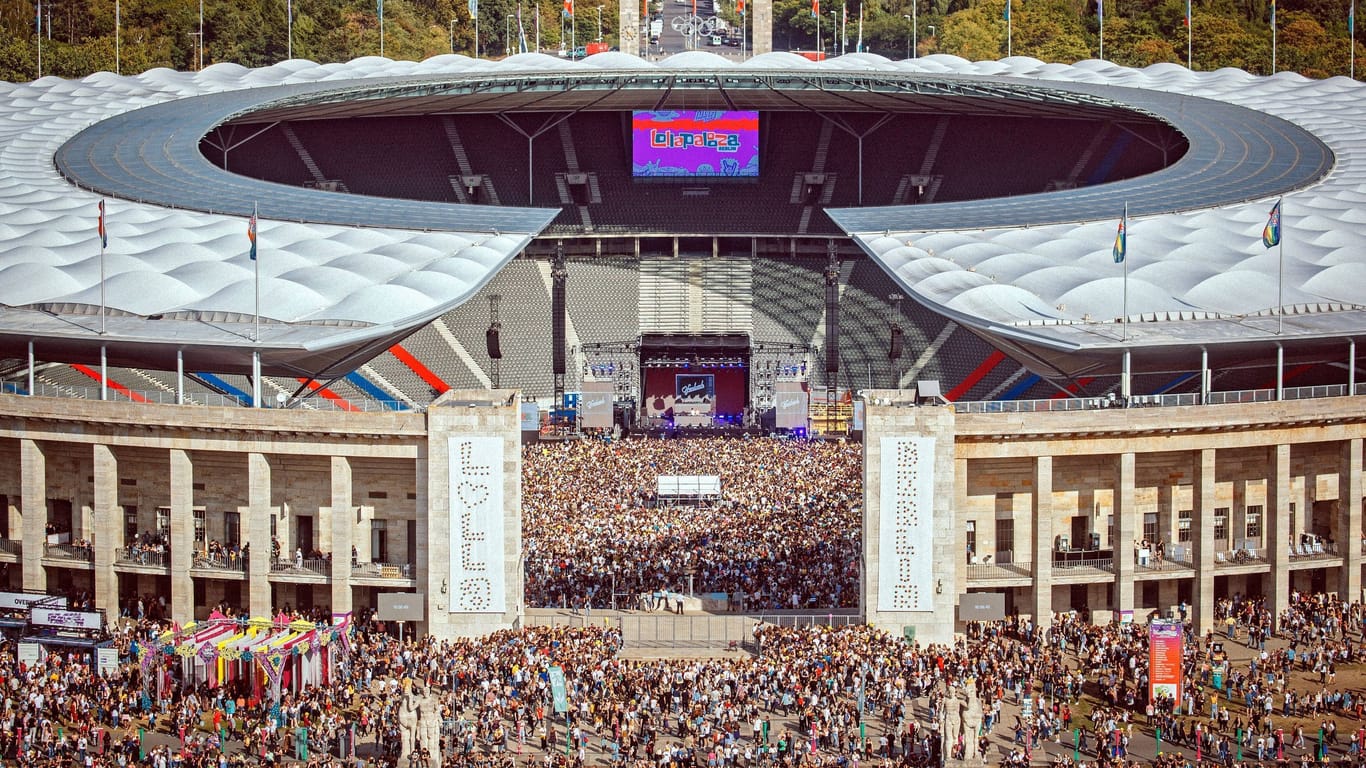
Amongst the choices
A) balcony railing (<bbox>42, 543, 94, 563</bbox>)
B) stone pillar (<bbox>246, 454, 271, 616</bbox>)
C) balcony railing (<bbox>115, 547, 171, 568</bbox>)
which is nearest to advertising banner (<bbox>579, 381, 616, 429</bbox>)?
stone pillar (<bbox>246, 454, 271, 616</bbox>)

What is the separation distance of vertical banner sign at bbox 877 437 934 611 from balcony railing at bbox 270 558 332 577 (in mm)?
A: 18826

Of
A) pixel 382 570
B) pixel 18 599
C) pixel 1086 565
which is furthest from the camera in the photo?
pixel 1086 565

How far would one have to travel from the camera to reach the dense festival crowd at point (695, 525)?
214ft

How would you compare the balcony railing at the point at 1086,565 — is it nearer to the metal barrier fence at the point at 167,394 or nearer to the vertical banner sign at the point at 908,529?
the vertical banner sign at the point at 908,529

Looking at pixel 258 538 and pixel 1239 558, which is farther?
pixel 1239 558

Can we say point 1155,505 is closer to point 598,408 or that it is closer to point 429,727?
point 429,727

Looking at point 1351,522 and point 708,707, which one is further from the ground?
point 1351,522

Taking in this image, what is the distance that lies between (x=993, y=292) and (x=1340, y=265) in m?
14.2

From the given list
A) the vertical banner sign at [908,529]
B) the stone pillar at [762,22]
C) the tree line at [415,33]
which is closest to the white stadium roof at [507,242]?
the vertical banner sign at [908,529]

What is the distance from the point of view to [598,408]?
94125 millimetres

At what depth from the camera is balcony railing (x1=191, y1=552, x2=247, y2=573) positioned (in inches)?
2509

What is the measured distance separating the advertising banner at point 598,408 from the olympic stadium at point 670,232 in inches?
235

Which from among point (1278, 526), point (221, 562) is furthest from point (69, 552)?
point (1278, 526)

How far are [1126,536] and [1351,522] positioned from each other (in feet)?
29.5
